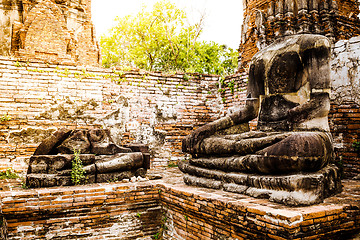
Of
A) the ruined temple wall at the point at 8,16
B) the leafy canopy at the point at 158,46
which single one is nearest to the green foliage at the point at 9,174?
the ruined temple wall at the point at 8,16

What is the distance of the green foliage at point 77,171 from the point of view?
4.45 metres

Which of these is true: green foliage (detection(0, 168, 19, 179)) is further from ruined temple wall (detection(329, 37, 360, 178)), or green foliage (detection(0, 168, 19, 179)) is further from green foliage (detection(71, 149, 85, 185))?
ruined temple wall (detection(329, 37, 360, 178))

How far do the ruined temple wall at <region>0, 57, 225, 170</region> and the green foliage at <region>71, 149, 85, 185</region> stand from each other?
195cm

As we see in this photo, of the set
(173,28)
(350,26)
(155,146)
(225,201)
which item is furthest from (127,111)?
(173,28)

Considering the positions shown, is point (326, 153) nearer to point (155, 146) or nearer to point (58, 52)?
point (155, 146)

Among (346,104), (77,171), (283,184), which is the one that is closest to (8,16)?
(77,171)

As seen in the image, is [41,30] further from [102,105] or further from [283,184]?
[283,184]

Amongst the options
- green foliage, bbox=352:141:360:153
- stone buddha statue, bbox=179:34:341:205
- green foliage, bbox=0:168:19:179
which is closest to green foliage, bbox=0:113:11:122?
green foliage, bbox=0:168:19:179

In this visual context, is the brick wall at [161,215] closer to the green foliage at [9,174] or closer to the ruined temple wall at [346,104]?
the ruined temple wall at [346,104]

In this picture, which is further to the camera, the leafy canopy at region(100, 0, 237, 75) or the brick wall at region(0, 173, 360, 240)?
the leafy canopy at region(100, 0, 237, 75)

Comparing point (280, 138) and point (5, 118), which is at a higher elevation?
point (5, 118)

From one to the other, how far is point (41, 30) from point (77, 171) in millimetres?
7555

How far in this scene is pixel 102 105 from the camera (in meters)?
6.67

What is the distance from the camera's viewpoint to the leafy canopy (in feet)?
58.3
